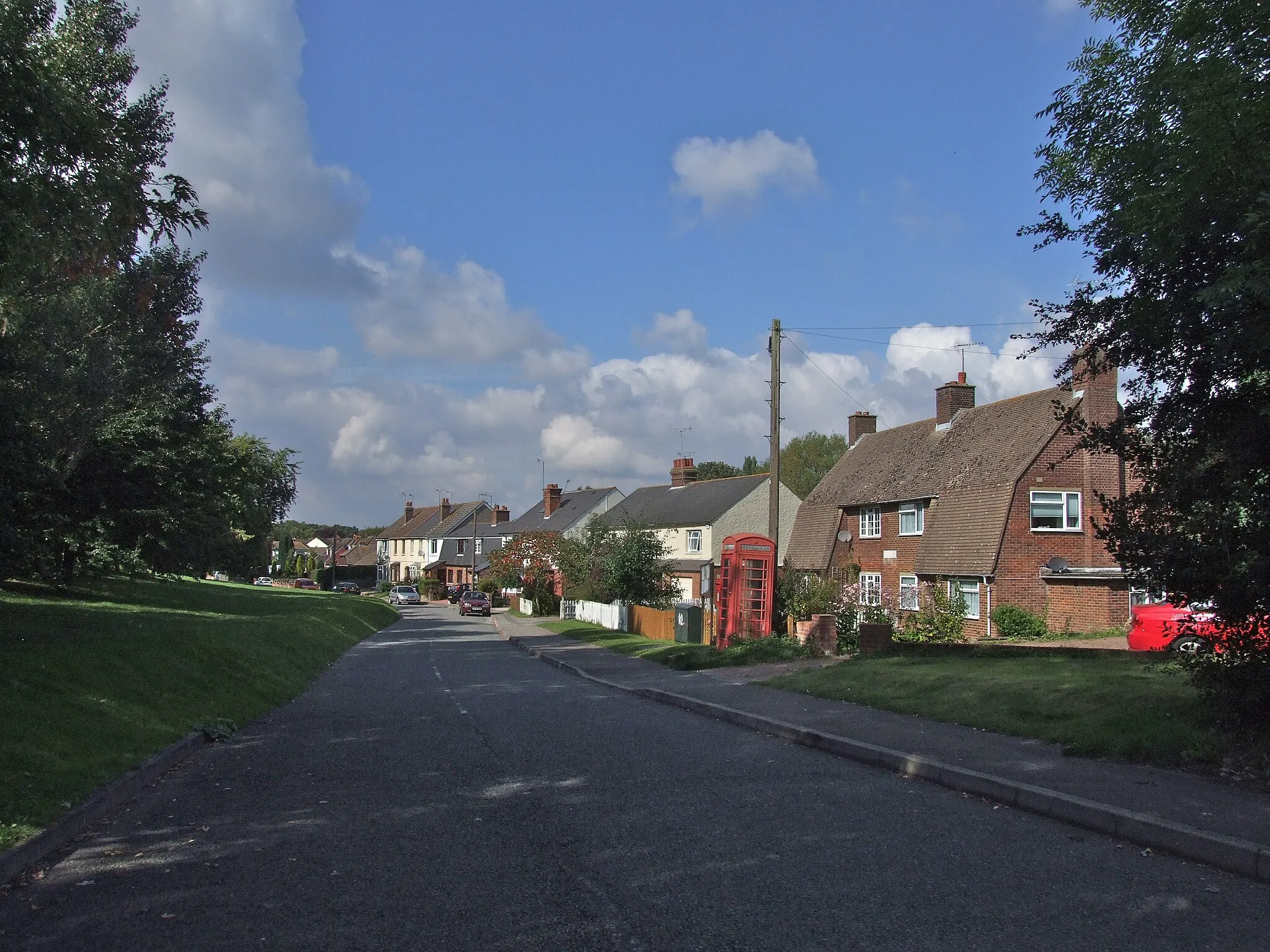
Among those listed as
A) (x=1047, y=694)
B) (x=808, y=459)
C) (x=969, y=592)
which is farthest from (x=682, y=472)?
(x=1047, y=694)

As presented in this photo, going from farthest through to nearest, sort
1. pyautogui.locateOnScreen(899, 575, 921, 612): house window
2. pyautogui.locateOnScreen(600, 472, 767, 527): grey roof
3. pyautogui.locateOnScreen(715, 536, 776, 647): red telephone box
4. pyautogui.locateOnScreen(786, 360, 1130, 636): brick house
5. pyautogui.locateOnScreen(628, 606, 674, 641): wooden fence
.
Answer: pyautogui.locateOnScreen(600, 472, 767, 527): grey roof → pyautogui.locateOnScreen(899, 575, 921, 612): house window → pyautogui.locateOnScreen(628, 606, 674, 641): wooden fence → pyautogui.locateOnScreen(786, 360, 1130, 636): brick house → pyautogui.locateOnScreen(715, 536, 776, 647): red telephone box

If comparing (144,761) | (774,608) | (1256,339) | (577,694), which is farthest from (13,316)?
(774,608)

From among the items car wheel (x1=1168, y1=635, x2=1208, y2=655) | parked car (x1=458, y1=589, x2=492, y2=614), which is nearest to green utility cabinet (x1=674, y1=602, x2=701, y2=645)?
car wheel (x1=1168, y1=635, x2=1208, y2=655)

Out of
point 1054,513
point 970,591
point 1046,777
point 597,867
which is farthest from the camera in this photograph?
point 970,591

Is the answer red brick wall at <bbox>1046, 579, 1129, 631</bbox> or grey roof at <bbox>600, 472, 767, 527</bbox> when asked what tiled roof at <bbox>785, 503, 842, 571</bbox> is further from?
red brick wall at <bbox>1046, 579, 1129, 631</bbox>

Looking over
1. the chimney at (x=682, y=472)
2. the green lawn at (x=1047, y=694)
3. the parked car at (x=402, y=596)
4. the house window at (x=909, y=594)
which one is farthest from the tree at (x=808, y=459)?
the green lawn at (x=1047, y=694)

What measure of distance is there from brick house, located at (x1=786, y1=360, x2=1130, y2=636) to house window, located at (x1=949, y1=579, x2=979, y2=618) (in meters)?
0.04

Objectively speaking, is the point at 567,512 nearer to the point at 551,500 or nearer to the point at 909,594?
the point at 551,500

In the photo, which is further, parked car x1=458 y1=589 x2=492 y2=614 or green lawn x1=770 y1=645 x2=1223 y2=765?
parked car x1=458 y1=589 x2=492 y2=614

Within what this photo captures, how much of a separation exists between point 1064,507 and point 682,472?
3918 cm

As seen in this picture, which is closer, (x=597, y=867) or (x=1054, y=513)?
(x=597, y=867)

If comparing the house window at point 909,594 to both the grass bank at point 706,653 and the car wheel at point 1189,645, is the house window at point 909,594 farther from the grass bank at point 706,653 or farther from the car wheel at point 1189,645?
the car wheel at point 1189,645

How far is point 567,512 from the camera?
80.2 metres

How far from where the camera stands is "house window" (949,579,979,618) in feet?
102
